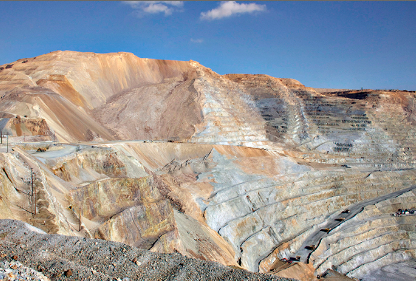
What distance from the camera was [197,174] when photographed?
29.5 meters

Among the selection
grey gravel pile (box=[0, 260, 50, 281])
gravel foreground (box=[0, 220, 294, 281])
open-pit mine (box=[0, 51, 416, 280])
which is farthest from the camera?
open-pit mine (box=[0, 51, 416, 280])

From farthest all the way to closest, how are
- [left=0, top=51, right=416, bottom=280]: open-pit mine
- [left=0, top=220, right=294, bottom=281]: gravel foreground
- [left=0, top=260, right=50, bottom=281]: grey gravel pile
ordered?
[left=0, top=51, right=416, bottom=280]: open-pit mine < [left=0, top=220, right=294, bottom=281]: gravel foreground < [left=0, top=260, right=50, bottom=281]: grey gravel pile

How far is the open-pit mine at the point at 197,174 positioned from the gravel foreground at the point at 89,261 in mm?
42

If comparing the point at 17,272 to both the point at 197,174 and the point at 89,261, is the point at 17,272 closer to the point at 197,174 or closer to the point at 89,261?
the point at 89,261

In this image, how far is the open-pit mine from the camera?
9.67 meters

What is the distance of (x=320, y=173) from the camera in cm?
3488

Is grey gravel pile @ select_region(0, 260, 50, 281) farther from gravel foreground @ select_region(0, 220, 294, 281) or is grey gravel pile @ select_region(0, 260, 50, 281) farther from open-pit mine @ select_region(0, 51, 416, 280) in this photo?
open-pit mine @ select_region(0, 51, 416, 280)

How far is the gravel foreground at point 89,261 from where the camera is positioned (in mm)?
6082

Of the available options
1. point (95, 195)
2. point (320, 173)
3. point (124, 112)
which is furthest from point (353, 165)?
point (95, 195)

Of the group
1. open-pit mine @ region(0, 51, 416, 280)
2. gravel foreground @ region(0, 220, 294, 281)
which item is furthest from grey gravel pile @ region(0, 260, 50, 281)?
open-pit mine @ region(0, 51, 416, 280)

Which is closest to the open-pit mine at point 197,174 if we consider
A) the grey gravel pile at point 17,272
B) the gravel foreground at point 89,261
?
the gravel foreground at point 89,261

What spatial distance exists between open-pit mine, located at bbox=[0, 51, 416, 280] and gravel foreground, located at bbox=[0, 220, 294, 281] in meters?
0.04

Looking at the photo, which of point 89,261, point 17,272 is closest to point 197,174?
point 89,261

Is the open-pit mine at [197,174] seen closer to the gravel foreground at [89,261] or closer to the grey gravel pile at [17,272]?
the gravel foreground at [89,261]
